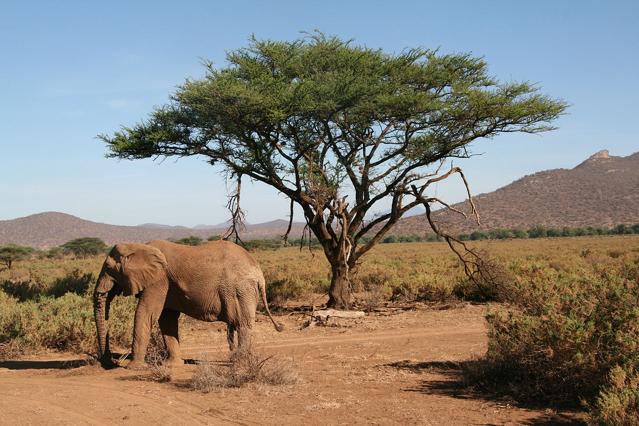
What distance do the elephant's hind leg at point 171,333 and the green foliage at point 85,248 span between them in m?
48.8

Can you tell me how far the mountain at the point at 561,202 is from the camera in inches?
3536

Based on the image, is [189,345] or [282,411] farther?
[189,345]

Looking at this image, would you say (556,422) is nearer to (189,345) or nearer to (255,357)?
(255,357)

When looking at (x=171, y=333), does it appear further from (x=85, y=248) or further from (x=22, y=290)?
(x=85, y=248)

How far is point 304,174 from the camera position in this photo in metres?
16.8

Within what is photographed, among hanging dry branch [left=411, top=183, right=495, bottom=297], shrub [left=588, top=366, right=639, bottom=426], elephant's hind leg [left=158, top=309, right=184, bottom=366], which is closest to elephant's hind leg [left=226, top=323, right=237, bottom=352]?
elephant's hind leg [left=158, top=309, right=184, bottom=366]

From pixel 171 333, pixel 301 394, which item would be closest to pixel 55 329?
pixel 171 333

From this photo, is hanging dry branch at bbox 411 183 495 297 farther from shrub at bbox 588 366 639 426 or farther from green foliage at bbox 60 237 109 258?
green foliage at bbox 60 237 109 258

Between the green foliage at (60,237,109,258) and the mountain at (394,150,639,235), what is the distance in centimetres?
4321

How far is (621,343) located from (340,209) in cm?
1001

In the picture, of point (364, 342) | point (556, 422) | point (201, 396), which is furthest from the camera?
point (364, 342)

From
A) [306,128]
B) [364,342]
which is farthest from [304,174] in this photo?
[364,342]

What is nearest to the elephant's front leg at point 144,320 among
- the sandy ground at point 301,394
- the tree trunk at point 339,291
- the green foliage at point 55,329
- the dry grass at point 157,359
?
the dry grass at point 157,359

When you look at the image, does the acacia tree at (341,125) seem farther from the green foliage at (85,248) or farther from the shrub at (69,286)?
the green foliage at (85,248)
